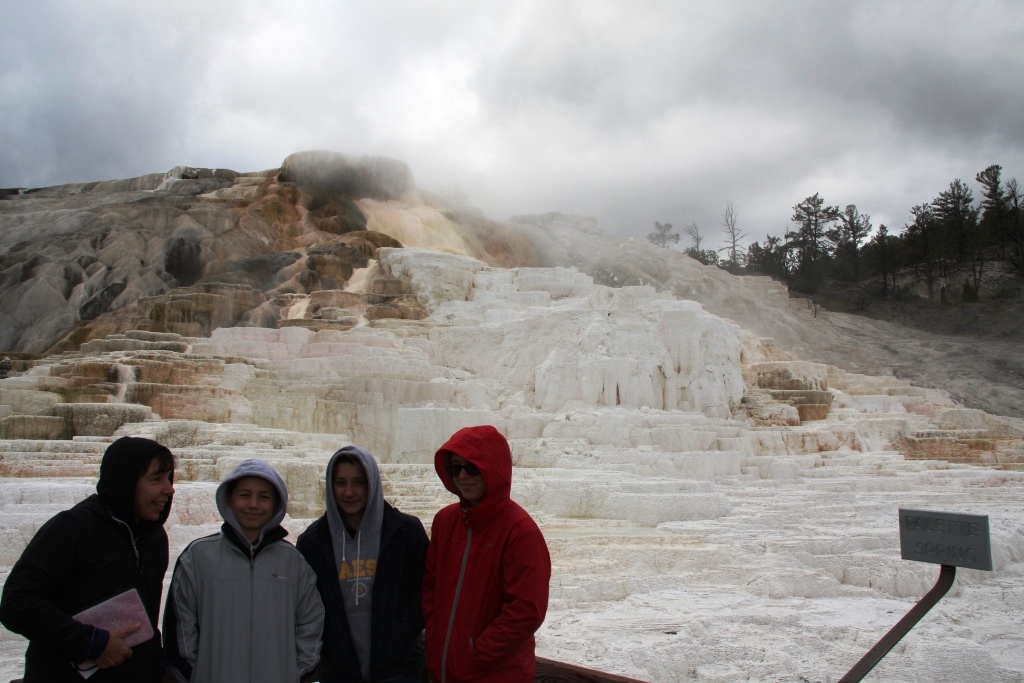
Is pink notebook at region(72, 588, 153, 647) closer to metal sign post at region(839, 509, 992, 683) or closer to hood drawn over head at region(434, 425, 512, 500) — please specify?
hood drawn over head at region(434, 425, 512, 500)

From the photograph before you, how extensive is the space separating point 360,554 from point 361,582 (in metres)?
0.08

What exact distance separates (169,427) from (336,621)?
7.98m

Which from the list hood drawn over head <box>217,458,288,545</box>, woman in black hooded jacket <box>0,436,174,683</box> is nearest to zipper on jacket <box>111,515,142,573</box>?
woman in black hooded jacket <box>0,436,174,683</box>

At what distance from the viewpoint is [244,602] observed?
2.03 m

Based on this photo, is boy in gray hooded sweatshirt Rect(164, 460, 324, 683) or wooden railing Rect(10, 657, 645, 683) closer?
boy in gray hooded sweatshirt Rect(164, 460, 324, 683)

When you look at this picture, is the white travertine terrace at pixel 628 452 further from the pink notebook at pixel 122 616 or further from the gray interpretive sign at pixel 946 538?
the pink notebook at pixel 122 616

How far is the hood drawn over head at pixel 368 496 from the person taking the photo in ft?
7.06

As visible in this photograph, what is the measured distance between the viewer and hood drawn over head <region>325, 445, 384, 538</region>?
215cm

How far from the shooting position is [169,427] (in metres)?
9.17

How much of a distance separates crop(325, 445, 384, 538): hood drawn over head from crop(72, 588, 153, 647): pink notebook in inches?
21.0

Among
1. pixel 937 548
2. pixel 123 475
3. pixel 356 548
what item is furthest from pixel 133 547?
pixel 937 548

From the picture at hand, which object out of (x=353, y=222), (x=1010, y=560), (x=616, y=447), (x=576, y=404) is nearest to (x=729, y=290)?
(x=353, y=222)

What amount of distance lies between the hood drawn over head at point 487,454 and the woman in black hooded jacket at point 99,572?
0.81 meters

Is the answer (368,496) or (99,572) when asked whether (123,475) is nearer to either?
(99,572)
